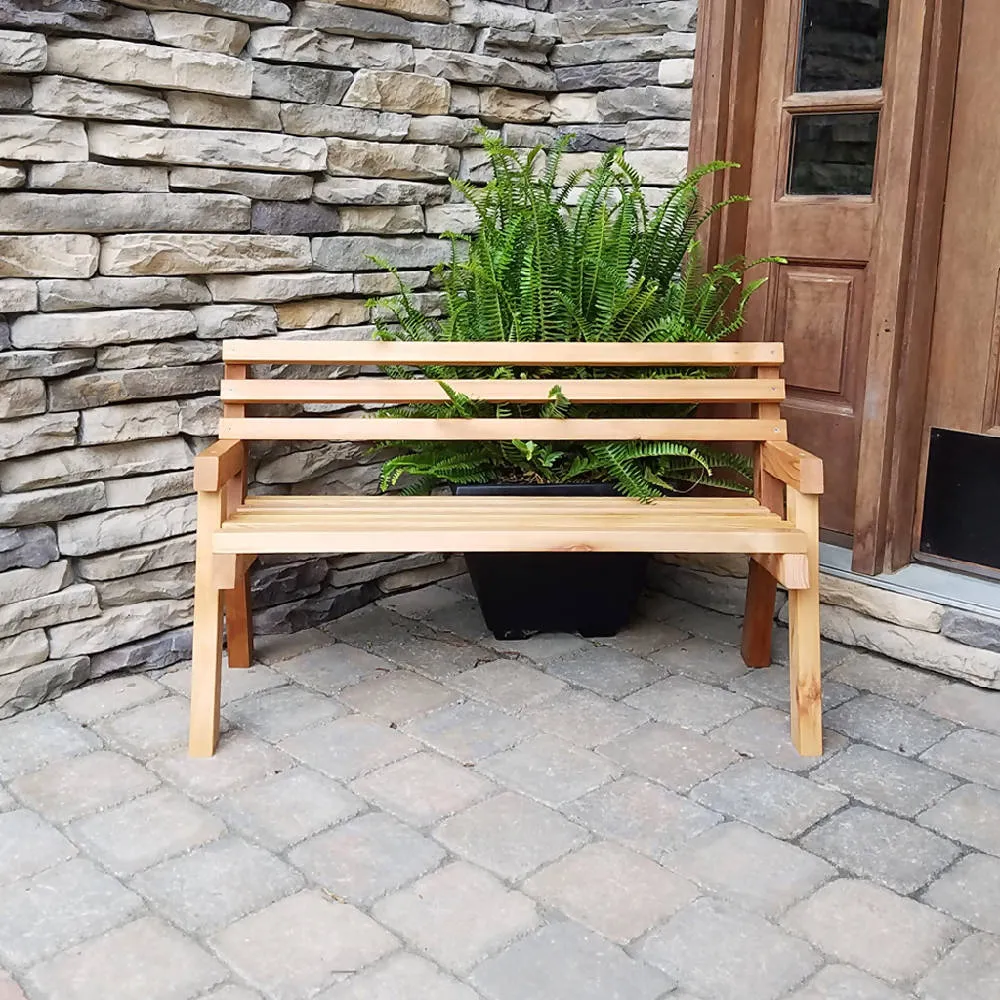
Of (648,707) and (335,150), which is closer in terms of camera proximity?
(648,707)

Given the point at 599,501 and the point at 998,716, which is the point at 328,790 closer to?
the point at 599,501

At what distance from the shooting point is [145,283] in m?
2.82

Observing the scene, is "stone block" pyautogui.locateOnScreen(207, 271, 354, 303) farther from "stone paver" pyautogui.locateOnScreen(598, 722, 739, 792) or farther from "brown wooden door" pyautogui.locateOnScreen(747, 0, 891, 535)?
"stone paver" pyautogui.locateOnScreen(598, 722, 739, 792)

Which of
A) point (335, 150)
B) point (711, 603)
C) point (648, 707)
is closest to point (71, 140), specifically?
point (335, 150)

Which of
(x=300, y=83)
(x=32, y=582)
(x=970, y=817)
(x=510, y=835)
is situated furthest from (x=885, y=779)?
(x=300, y=83)

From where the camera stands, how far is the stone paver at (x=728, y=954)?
1.83 m

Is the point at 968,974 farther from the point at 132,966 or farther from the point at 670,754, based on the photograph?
the point at 132,966

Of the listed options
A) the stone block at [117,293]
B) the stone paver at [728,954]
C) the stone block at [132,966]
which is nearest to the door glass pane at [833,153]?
the stone block at [117,293]

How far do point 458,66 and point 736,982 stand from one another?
8.22ft

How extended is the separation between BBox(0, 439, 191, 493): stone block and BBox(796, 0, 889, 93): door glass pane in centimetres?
192

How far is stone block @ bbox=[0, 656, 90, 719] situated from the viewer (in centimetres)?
273

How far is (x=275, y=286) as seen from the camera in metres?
3.06

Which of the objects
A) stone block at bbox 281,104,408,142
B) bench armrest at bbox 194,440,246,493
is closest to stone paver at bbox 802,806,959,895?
bench armrest at bbox 194,440,246,493

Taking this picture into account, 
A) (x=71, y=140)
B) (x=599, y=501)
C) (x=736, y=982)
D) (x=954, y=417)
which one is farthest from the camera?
(x=954, y=417)
